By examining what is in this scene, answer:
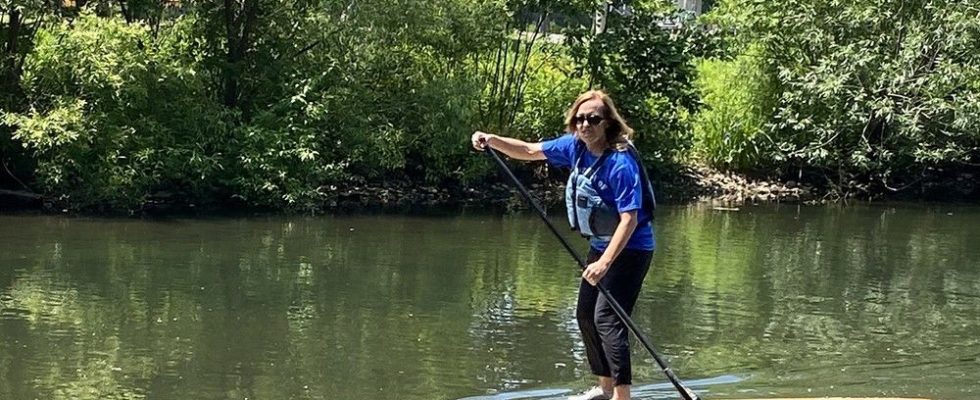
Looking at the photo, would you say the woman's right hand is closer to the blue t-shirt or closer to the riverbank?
the blue t-shirt

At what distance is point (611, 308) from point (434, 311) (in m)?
4.86

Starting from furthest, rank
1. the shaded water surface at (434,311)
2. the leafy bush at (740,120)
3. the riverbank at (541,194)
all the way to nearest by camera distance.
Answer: the leafy bush at (740,120), the riverbank at (541,194), the shaded water surface at (434,311)

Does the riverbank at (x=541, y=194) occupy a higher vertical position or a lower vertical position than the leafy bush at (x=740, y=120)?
lower

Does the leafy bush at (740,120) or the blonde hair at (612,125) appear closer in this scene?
the blonde hair at (612,125)

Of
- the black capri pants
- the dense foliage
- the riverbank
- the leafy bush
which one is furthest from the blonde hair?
the leafy bush

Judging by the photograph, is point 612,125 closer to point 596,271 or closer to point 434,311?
point 596,271

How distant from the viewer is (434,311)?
35.3 feet

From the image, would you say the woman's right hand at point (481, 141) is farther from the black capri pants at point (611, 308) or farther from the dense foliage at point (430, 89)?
the dense foliage at point (430, 89)

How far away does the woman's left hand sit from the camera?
581cm

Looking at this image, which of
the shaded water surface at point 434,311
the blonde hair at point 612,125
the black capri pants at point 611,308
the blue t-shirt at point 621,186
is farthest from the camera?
the shaded water surface at point 434,311

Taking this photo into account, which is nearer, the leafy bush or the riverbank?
the riverbank

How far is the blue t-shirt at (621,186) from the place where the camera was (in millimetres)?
5770

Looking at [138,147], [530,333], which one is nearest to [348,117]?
[138,147]

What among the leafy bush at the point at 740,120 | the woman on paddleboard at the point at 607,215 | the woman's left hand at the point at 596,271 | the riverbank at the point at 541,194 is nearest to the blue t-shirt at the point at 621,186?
the woman on paddleboard at the point at 607,215
